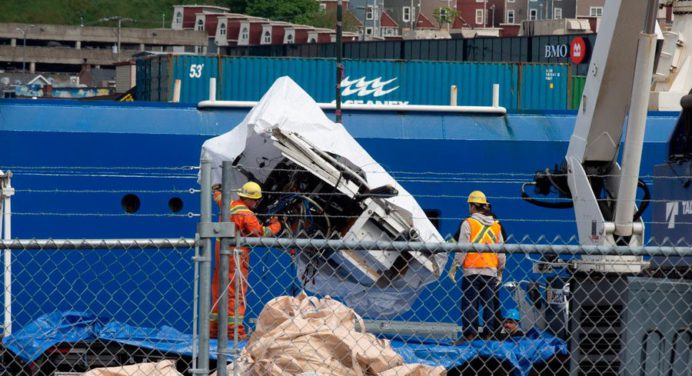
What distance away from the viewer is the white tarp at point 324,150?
448 inches

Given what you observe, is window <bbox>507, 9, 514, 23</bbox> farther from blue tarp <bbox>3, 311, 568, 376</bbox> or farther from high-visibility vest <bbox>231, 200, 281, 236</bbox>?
blue tarp <bbox>3, 311, 568, 376</bbox>

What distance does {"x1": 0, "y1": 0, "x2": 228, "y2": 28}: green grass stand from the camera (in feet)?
378

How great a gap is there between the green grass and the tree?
7.48m

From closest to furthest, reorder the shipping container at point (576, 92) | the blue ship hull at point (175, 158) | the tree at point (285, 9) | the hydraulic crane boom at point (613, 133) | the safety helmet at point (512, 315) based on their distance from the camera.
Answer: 1. the hydraulic crane boom at point (613, 133)
2. the safety helmet at point (512, 315)
3. the blue ship hull at point (175, 158)
4. the shipping container at point (576, 92)
5. the tree at point (285, 9)

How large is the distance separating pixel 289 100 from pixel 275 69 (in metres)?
11.2

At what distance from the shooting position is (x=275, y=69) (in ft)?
76.0

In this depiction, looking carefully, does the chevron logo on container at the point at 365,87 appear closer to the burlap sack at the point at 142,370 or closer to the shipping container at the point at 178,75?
the shipping container at the point at 178,75

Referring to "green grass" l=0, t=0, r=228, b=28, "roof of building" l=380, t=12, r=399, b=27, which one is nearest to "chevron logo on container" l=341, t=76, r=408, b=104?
"roof of building" l=380, t=12, r=399, b=27

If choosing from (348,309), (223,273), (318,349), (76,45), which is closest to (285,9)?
(76,45)

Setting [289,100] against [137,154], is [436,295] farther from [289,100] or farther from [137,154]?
[137,154]

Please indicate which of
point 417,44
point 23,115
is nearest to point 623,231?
point 23,115

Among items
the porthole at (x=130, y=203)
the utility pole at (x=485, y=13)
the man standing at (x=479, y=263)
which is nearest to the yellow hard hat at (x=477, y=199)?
the man standing at (x=479, y=263)

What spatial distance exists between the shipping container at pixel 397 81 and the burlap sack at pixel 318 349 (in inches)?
579

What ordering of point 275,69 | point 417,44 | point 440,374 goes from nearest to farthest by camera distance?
point 440,374, point 275,69, point 417,44
